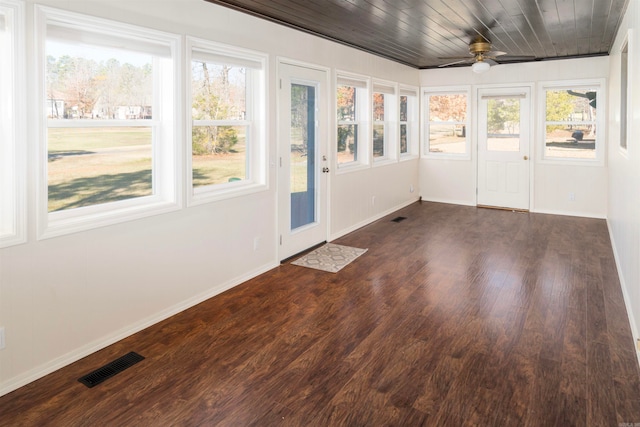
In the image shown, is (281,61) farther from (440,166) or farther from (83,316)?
(440,166)

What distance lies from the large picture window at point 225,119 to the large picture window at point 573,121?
16.9 ft

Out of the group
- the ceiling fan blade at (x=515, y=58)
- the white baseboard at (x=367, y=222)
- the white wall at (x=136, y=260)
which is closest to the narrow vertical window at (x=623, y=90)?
the ceiling fan blade at (x=515, y=58)

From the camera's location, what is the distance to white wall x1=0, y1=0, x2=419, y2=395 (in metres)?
2.51

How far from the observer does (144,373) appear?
2.64 metres

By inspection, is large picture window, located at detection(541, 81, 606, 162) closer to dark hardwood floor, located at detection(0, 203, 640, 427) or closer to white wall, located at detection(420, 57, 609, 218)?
white wall, located at detection(420, 57, 609, 218)

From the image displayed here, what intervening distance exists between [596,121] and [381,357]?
602cm

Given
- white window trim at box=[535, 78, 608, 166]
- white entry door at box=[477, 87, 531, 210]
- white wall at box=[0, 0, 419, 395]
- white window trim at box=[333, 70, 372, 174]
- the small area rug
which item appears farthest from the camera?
white entry door at box=[477, 87, 531, 210]

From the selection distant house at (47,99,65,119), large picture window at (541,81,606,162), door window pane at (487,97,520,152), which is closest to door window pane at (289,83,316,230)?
distant house at (47,99,65,119)

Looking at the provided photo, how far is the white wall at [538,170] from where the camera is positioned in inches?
275

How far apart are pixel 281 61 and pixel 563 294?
332 cm

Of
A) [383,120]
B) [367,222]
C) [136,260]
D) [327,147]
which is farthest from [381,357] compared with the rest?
[383,120]

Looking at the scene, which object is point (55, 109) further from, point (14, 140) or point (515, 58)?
point (515, 58)

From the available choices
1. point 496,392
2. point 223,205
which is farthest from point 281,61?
point 496,392

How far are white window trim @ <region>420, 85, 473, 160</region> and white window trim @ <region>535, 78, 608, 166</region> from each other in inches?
43.6
